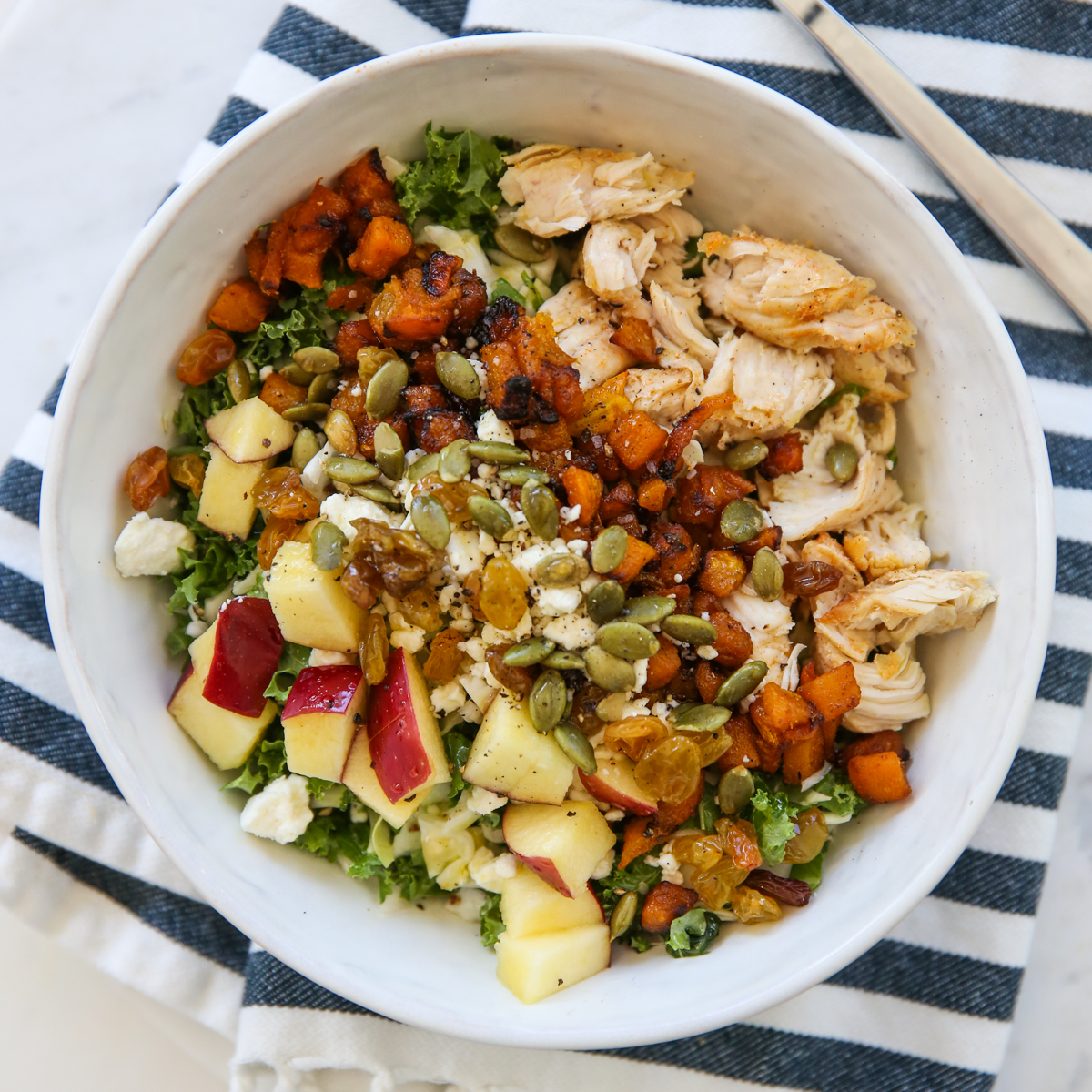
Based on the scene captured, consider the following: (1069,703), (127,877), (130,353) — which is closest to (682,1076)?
(1069,703)

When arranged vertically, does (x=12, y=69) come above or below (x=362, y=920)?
above

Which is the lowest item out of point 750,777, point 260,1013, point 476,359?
point 260,1013

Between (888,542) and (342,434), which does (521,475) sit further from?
(888,542)

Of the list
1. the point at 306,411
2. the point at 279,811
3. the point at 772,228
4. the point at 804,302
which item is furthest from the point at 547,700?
the point at 772,228

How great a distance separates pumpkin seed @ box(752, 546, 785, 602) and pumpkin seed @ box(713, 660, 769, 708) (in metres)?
0.20

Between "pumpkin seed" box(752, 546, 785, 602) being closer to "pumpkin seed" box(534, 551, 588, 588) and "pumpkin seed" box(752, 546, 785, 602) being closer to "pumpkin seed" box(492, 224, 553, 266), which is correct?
"pumpkin seed" box(534, 551, 588, 588)

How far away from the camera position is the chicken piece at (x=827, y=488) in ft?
8.73

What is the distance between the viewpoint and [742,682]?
8.11 ft

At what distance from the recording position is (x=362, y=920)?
8.80ft

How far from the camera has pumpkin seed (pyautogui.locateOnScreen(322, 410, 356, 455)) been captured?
8.26 feet

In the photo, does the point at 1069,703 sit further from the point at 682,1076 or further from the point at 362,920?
the point at 362,920

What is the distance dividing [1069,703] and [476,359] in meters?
2.19

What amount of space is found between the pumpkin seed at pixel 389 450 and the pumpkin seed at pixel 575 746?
2.70 feet

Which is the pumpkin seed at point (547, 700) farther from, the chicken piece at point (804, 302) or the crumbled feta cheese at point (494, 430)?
the chicken piece at point (804, 302)
